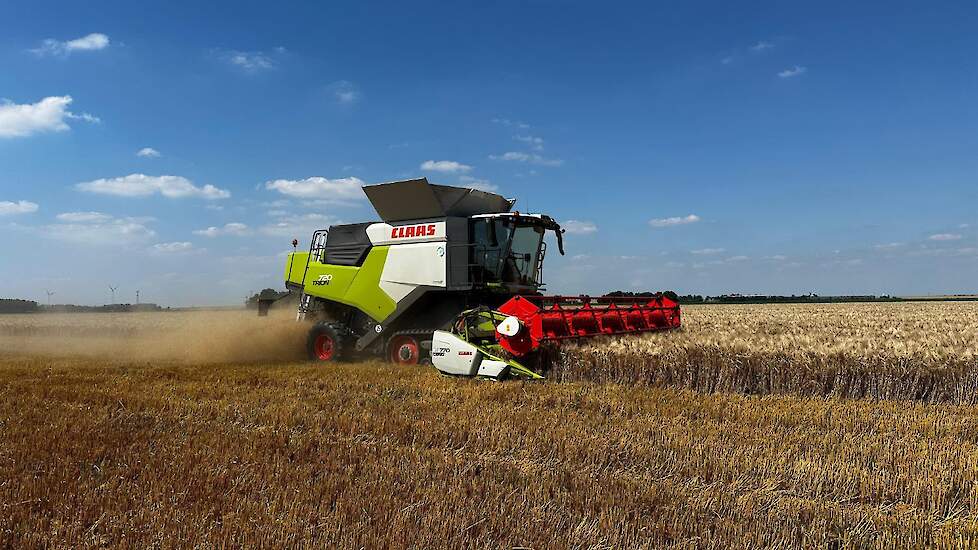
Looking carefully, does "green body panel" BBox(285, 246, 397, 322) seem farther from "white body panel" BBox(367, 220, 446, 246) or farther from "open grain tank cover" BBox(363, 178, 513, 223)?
"open grain tank cover" BBox(363, 178, 513, 223)

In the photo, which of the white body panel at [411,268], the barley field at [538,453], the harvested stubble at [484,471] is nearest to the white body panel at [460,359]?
the barley field at [538,453]

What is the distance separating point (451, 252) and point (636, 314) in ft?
10.7

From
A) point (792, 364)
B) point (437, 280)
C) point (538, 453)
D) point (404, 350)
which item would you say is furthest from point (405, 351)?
point (538, 453)

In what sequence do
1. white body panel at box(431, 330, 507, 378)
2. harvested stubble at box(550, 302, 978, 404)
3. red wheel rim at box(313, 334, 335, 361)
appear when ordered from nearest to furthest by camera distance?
harvested stubble at box(550, 302, 978, 404), white body panel at box(431, 330, 507, 378), red wheel rim at box(313, 334, 335, 361)

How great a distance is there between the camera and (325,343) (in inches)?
465

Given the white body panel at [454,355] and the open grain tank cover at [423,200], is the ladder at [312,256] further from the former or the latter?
the white body panel at [454,355]

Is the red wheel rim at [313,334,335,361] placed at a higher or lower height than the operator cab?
lower

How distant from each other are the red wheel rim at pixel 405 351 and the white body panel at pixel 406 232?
1.69m

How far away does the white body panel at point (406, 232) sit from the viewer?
34.7ft

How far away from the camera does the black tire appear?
448 inches

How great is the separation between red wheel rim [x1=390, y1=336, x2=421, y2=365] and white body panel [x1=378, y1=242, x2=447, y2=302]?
714mm

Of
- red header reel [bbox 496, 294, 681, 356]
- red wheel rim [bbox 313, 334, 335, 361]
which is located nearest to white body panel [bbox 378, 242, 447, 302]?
red wheel rim [bbox 313, 334, 335, 361]


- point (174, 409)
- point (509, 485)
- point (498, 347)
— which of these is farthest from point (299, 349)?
point (509, 485)

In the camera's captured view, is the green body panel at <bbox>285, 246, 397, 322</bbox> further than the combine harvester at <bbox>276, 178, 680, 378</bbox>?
Yes
